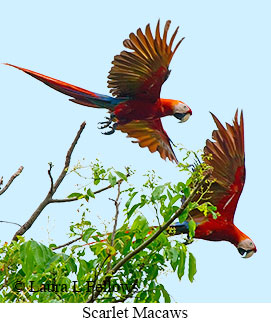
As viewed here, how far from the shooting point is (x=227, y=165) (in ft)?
15.0

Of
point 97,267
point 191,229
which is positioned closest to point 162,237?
point 191,229

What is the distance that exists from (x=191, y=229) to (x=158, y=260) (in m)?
0.24

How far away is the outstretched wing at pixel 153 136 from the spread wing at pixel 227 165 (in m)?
0.43

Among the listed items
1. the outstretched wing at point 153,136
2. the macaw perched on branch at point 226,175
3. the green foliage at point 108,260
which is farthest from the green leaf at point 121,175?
the outstretched wing at point 153,136

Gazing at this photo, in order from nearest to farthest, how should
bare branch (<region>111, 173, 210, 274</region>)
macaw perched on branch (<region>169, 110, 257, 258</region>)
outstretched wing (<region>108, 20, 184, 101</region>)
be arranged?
bare branch (<region>111, 173, 210, 274</region>) < outstretched wing (<region>108, 20, 184, 101</region>) < macaw perched on branch (<region>169, 110, 257, 258</region>)

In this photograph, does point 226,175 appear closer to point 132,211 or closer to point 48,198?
point 48,198

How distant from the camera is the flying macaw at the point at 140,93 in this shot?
4188 mm

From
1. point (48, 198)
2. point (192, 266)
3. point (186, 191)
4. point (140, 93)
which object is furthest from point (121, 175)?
point (140, 93)

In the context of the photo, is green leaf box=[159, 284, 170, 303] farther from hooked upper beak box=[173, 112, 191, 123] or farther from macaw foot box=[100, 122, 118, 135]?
hooked upper beak box=[173, 112, 191, 123]

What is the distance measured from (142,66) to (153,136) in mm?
732

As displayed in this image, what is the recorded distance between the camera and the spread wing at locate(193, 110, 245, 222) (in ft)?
14.9

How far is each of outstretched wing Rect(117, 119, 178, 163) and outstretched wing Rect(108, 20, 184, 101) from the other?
34 centimetres

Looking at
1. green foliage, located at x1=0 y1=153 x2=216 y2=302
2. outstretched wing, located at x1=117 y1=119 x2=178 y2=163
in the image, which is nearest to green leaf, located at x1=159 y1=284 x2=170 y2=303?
green foliage, located at x1=0 y1=153 x2=216 y2=302
